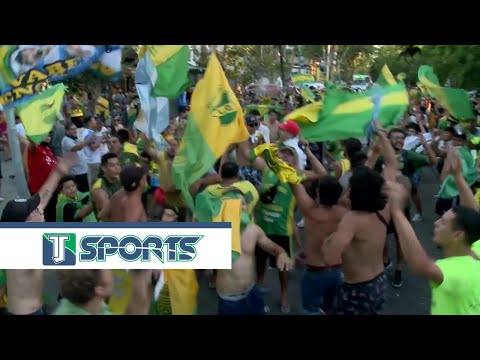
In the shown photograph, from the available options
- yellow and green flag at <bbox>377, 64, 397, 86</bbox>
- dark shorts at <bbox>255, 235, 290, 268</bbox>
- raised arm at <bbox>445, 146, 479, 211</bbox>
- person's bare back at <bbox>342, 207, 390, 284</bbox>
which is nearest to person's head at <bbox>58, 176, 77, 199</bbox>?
dark shorts at <bbox>255, 235, 290, 268</bbox>

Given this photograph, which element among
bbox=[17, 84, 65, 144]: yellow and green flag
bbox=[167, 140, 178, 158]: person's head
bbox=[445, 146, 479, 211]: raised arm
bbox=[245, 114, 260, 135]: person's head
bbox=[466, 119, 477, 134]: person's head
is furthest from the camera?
bbox=[245, 114, 260, 135]: person's head

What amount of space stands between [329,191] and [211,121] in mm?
1037

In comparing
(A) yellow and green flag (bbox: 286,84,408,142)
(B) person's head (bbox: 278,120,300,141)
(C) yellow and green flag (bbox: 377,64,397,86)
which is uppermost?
(C) yellow and green flag (bbox: 377,64,397,86)

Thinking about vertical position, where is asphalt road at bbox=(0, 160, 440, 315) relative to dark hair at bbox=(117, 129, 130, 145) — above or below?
below

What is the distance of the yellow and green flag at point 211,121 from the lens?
4.11 m

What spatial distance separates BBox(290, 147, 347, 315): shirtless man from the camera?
164 inches

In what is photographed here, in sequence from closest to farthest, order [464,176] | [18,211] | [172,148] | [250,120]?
[18,211] < [172,148] < [464,176] < [250,120]

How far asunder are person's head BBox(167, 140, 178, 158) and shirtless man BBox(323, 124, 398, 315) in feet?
7.64

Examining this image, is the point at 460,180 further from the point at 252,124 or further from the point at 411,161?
the point at 252,124

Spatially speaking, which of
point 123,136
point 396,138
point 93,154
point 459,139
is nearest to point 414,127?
point 459,139

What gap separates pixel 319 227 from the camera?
4.21m

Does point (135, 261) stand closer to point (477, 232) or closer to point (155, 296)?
point (155, 296)

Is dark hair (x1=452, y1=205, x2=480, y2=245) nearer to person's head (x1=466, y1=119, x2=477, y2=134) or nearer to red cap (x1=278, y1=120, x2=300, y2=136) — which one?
red cap (x1=278, y1=120, x2=300, y2=136)

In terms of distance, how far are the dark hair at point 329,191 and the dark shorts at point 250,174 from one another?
1281 mm
